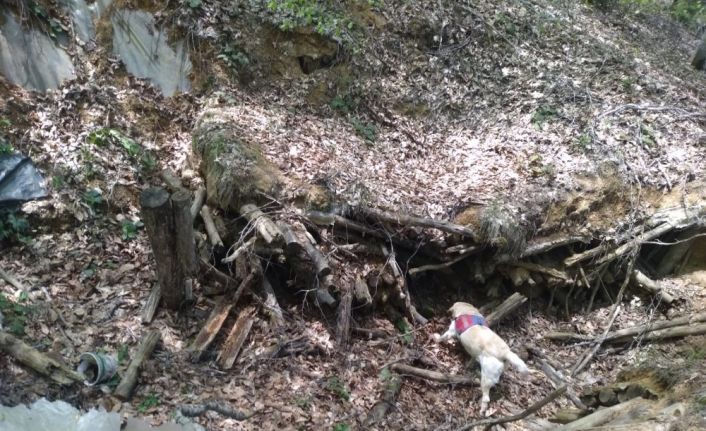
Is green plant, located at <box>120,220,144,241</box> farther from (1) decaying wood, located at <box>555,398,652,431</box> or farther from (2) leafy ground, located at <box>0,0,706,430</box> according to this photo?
(1) decaying wood, located at <box>555,398,652,431</box>

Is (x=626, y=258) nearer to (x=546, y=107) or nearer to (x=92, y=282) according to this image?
(x=546, y=107)

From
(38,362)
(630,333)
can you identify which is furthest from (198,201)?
(630,333)

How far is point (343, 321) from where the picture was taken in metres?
5.79

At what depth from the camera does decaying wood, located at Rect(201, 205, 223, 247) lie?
5.87 meters

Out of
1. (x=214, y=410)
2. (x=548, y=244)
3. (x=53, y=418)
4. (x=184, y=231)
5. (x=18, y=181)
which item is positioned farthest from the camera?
(x=548, y=244)

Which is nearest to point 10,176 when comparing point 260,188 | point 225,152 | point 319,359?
point 225,152

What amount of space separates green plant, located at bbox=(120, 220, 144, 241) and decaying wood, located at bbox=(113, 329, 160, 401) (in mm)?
1519

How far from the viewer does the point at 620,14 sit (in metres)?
12.6

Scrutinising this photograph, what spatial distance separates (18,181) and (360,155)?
4302 mm

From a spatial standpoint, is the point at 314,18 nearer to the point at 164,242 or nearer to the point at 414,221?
the point at 414,221

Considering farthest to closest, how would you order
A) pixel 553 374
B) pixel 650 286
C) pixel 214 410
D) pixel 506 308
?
1. pixel 650 286
2. pixel 506 308
3. pixel 553 374
4. pixel 214 410

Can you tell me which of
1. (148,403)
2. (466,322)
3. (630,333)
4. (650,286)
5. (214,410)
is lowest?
(630,333)

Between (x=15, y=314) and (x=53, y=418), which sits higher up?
(x=15, y=314)

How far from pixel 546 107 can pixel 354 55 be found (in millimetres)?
3434
